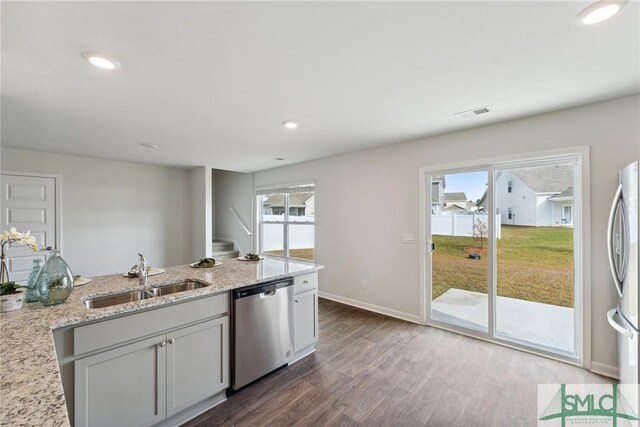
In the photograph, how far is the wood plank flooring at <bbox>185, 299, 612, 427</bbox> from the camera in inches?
74.7

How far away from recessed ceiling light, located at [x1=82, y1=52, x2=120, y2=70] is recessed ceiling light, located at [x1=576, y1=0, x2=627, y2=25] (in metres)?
2.62

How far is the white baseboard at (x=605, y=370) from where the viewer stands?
Result: 226cm

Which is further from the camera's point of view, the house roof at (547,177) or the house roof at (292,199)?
the house roof at (292,199)

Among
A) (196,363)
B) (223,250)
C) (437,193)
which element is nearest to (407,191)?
(437,193)

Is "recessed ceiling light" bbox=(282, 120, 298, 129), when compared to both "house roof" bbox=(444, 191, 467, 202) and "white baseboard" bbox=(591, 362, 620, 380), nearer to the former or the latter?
"house roof" bbox=(444, 191, 467, 202)

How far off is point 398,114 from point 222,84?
1.63 meters

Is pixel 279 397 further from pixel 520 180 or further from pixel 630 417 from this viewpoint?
pixel 520 180

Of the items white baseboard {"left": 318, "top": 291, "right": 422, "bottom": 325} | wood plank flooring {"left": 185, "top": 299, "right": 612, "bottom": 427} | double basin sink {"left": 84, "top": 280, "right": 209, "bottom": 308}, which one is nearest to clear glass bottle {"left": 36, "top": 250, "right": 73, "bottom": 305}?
double basin sink {"left": 84, "top": 280, "right": 209, "bottom": 308}

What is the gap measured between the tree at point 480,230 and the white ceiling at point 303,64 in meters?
1.12

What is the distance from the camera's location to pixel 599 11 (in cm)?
132

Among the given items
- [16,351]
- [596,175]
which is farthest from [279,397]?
[596,175]

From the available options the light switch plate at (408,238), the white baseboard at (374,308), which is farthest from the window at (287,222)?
the light switch plate at (408,238)

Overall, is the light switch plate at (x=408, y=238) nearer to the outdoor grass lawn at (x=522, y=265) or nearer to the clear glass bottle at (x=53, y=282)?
the outdoor grass lawn at (x=522, y=265)

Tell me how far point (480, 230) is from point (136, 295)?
3438 millimetres
